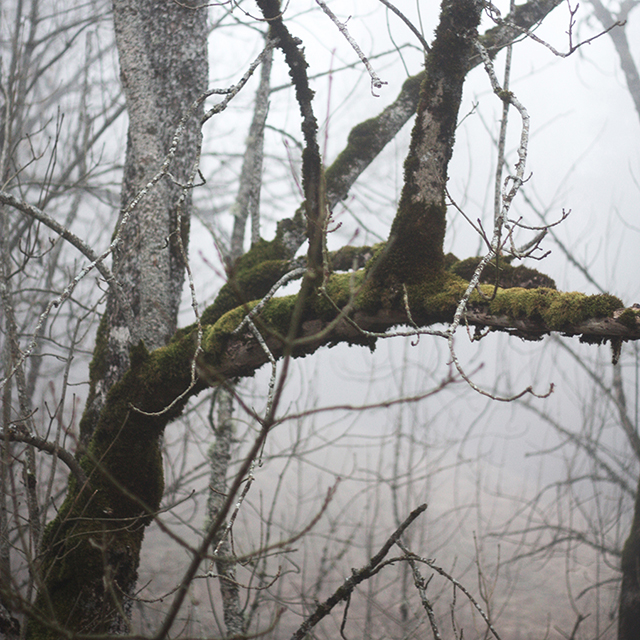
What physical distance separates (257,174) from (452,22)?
A: 2.46 meters

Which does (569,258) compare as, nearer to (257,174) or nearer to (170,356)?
(257,174)

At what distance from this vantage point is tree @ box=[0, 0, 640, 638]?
183 cm

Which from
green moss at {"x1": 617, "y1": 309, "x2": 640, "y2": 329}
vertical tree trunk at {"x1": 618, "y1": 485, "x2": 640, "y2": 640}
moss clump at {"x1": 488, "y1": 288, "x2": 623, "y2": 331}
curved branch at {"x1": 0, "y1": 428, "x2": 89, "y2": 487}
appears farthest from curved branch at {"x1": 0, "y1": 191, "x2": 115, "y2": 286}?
vertical tree trunk at {"x1": 618, "y1": 485, "x2": 640, "y2": 640}

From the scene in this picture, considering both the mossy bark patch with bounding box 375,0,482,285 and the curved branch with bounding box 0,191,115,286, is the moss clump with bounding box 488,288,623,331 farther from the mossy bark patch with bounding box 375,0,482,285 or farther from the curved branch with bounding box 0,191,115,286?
the curved branch with bounding box 0,191,115,286

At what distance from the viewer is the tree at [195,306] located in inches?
72.1

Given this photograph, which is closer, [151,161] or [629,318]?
[629,318]

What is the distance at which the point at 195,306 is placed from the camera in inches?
71.2

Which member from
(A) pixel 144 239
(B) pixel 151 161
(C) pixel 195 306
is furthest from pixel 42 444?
(B) pixel 151 161

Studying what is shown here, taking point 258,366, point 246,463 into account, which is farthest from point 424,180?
point 246,463

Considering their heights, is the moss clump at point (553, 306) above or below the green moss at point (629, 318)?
above

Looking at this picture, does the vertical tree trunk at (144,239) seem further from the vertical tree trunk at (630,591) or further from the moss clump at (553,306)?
the vertical tree trunk at (630,591)

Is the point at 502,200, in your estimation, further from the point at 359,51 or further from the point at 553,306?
the point at 359,51

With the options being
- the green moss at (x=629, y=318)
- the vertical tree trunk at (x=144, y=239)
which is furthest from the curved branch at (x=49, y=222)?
the green moss at (x=629, y=318)

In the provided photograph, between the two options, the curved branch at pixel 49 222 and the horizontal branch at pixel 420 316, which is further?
the curved branch at pixel 49 222
